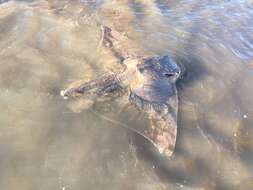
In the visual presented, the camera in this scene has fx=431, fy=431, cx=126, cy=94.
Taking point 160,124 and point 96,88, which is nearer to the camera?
point 160,124

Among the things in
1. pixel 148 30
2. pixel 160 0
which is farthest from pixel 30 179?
pixel 160 0

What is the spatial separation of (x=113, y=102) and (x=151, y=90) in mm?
596

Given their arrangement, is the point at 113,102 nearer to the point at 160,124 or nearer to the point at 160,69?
the point at 160,124

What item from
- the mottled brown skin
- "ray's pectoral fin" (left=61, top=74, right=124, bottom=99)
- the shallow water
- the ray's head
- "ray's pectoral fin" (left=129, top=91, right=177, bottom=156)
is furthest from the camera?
the ray's head

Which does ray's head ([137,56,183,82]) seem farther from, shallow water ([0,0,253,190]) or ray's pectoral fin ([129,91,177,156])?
ray's pectoral fin ([129,91,177,156])

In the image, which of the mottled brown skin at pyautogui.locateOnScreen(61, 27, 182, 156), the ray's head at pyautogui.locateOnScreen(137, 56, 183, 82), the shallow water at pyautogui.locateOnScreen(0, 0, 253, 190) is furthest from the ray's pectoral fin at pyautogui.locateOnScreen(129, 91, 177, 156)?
the ray's head at pyautogui.locateOnScreen(137, 56, 183, 82)

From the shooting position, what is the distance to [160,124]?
17.8 feet

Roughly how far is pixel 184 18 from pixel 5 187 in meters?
4.92

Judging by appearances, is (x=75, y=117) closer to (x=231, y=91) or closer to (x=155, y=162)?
(x=155, y=162)

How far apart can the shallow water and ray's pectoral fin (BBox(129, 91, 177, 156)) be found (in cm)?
13

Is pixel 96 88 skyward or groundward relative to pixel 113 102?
skyward

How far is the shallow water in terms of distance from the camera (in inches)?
192

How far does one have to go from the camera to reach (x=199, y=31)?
780 centimetres

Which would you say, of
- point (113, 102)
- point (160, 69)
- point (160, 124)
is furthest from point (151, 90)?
point (160, 124)
